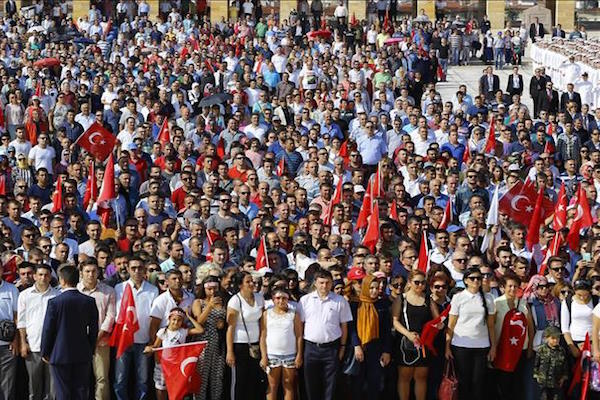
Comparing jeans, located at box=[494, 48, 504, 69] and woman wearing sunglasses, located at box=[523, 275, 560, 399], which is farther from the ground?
jeans, located at box=[494, 48, 504, 69]

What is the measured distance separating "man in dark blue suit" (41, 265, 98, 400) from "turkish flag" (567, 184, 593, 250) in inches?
231

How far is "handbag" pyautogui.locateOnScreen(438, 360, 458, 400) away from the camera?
516 inches

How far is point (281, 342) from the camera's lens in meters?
12.7

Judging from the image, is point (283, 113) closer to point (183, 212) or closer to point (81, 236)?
point (183, 212)

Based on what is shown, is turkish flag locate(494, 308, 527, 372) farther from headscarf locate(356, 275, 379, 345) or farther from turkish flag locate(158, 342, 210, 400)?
turkish flag locate(158, 342, 210, 400)

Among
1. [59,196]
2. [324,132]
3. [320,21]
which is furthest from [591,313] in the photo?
[320,21]

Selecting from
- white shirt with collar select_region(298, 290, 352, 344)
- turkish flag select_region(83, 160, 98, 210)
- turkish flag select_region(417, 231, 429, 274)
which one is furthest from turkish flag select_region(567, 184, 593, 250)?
turkish flag select_region(83, 160, 98, 210)

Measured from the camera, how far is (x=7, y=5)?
45938 mm

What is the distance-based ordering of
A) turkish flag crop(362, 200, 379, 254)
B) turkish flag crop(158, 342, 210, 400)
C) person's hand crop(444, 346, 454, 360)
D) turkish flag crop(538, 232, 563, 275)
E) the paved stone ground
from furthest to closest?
1. the paved stone ground
2. turkish flag crop(362, 200, 379, 254)
3. turkish flag crop(538, 232, 563, 275)
4. person's hand crop(444, 346, 454, 360)
5. turkish flag crop(158, 342, 210, 400)

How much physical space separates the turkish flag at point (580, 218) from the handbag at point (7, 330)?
6197mm

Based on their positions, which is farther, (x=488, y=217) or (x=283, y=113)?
(x=283, y=113)

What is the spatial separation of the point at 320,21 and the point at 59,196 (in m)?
27.3

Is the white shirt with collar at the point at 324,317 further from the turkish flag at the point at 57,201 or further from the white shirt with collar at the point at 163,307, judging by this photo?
the turkish flag at the point at 57,201

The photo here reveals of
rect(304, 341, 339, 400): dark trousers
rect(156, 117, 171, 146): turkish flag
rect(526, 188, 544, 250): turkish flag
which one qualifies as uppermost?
rect(156, 117, 171, 146): turkish flag
